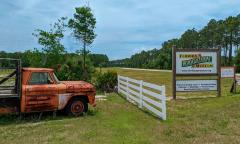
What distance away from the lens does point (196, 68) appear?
55.0 feet

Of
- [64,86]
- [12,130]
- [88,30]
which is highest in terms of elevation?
[88,30]

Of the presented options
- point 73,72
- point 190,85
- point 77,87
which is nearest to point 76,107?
point 77,87

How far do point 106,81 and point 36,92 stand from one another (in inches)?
406

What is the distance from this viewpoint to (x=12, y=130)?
932 cm

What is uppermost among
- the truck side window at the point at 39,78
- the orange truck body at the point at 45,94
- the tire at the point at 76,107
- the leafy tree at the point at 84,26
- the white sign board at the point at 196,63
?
the leafy tree at the point at 84,26

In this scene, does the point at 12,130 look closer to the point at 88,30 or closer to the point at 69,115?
the point at 69,115

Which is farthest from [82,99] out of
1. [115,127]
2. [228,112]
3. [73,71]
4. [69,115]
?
[73,71]

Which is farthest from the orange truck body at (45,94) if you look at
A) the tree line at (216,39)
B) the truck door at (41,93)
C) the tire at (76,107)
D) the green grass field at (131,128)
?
the tree line at (216,39)

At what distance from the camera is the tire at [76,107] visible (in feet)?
37.7

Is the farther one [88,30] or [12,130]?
[88,30]

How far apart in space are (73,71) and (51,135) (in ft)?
40.3

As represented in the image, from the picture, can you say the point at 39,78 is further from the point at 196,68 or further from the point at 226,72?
the point at 226,72

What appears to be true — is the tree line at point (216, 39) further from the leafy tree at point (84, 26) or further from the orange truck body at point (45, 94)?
the orange truck body at point (45, 94)

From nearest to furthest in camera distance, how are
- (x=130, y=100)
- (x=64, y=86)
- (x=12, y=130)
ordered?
(x=12, y=130) < (x=64, y=86) < (x=130, y=100)
